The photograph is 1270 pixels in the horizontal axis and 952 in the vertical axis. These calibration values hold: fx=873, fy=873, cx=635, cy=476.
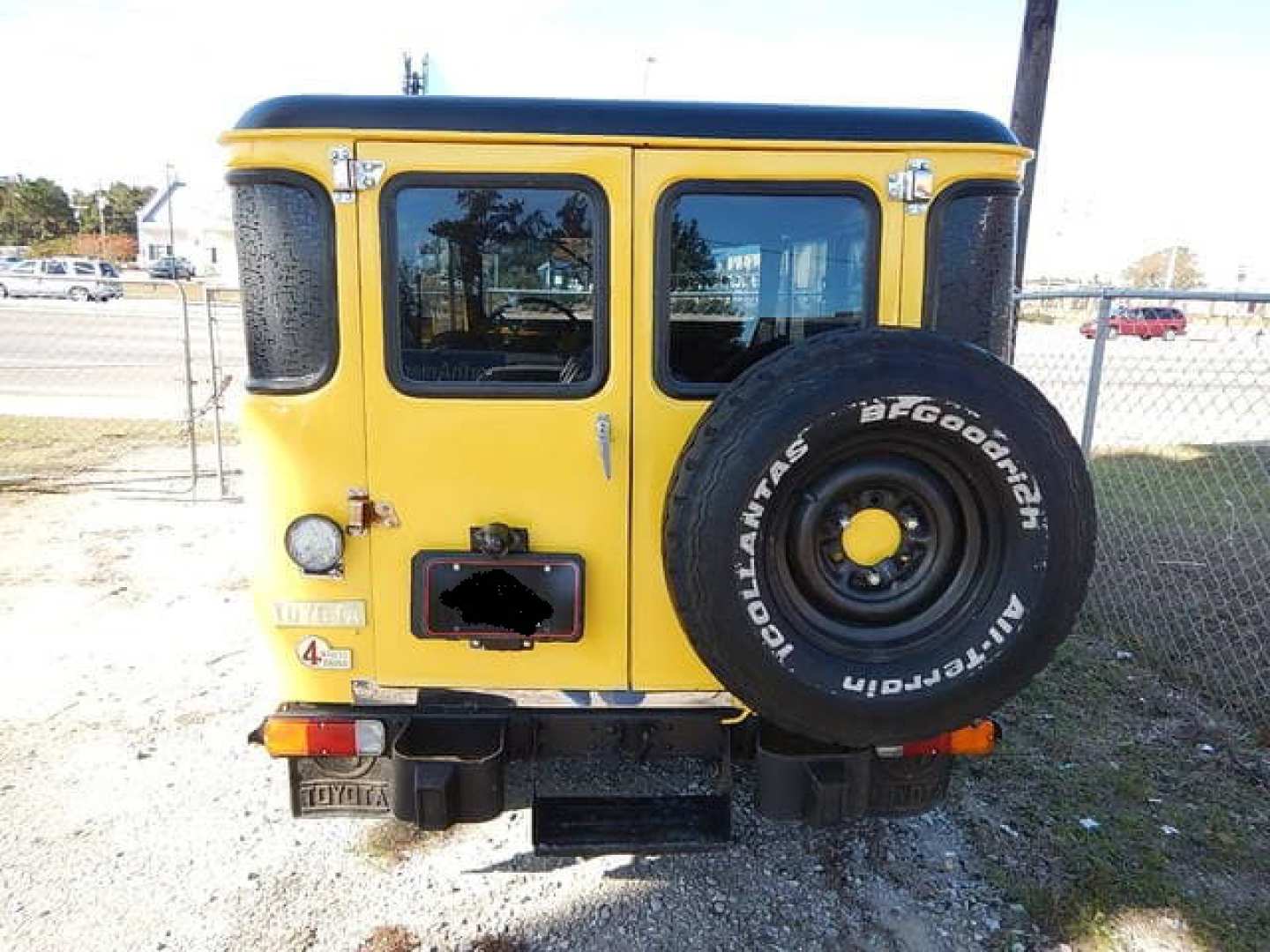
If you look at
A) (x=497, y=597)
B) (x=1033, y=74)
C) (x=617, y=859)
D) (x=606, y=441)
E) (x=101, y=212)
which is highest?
(x=101, y=212)

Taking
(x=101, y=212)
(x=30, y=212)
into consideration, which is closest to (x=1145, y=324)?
(x=30, y=212)

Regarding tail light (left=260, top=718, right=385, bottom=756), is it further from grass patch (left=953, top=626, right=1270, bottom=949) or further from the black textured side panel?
grass patch (left=953, top=626, right=1270, bottom=949)

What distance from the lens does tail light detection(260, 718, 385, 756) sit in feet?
8.52

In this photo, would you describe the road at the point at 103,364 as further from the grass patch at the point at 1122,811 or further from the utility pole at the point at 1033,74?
the grass patch at the point at 1122,811

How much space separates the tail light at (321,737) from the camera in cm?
260

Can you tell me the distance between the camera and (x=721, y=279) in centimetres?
257

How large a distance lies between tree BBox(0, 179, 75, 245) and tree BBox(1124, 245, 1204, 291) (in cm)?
8267

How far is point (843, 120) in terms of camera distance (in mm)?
2471

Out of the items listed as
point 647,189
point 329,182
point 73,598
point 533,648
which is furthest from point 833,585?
point 73,598

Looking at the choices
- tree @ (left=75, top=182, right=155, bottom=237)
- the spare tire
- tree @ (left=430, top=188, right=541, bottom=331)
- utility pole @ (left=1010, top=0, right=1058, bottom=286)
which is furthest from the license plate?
tree @ (left=75, top=182, right=155, bottom=237)

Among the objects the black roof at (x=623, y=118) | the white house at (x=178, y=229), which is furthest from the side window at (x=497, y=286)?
the white house at (x=178, y=229)

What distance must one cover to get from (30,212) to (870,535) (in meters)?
86.7

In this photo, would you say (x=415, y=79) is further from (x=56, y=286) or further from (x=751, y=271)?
(x=56, y=286)

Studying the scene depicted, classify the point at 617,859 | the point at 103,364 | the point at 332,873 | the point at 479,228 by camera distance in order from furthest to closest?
the point at 103,364
the point at 617,859
the point at 332,873
the point at 479,228
